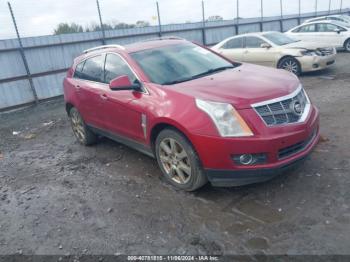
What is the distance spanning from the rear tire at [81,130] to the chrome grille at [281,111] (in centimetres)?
347

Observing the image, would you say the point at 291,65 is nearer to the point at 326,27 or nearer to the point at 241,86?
the point at 326,27

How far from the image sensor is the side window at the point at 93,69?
5.07 m

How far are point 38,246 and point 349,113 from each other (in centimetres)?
563

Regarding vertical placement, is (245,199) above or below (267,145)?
below

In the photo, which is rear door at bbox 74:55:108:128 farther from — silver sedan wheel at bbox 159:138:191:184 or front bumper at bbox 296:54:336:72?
front bumper at bbox 296:54:336:72

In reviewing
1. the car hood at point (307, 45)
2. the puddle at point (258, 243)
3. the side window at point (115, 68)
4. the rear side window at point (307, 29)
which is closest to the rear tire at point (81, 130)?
the side window at point (115, 68)

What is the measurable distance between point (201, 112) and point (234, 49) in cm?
865

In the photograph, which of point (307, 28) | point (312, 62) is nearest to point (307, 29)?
point (307, 28)

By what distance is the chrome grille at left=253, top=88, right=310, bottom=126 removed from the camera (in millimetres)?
3324

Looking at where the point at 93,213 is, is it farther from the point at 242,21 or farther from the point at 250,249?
the point at 242,21

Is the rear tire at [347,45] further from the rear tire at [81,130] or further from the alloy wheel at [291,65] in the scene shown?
the rear tire at [81,130]

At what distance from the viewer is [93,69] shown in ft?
17.3

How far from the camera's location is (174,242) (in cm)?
306

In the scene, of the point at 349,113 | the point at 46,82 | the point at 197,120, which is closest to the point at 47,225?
the point at 197,120
